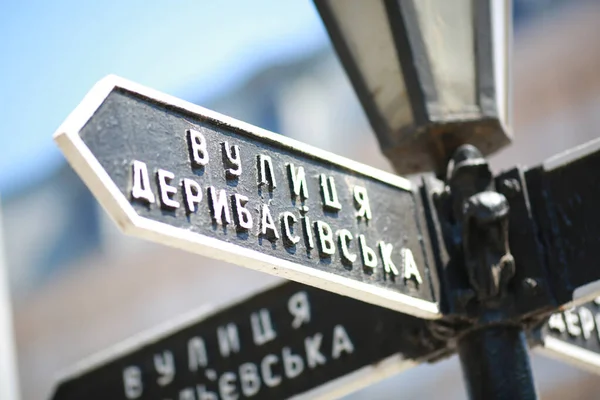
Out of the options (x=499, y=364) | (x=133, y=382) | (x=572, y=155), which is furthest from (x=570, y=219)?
(x=133, y=382)

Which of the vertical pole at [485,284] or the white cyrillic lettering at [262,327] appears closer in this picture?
the vertical pole at [485,284]

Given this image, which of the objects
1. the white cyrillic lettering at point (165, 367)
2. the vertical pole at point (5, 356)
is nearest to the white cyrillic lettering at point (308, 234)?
the white cyrillic lettering at point (165, 367)

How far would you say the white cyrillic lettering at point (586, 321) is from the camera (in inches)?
93.4

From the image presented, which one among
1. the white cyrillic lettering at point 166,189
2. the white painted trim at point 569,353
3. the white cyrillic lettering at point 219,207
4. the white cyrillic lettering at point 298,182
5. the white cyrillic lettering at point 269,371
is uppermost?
the white cyrillic lettering at point 166,189

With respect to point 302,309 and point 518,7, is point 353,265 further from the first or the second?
point 518,7

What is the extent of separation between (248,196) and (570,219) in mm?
626

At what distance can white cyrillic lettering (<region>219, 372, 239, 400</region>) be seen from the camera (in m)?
2.39

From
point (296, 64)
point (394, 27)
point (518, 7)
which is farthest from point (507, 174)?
point (296, 64)

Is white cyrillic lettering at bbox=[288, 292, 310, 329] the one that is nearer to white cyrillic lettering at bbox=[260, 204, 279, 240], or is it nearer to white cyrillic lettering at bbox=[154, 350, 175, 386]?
white cyrillic lettering at bbox=[154, 350, 175, 386]

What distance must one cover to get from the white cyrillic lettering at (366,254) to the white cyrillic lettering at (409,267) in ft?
0.26

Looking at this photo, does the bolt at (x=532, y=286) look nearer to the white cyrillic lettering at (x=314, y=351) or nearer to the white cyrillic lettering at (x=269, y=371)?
the white cyrillic lettering at (x=314, y=351)

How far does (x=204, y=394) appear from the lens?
244 cm

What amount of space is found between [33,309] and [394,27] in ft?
47.6

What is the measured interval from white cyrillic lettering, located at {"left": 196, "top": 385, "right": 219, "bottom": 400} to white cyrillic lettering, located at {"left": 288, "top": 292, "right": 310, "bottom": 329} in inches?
9.0
